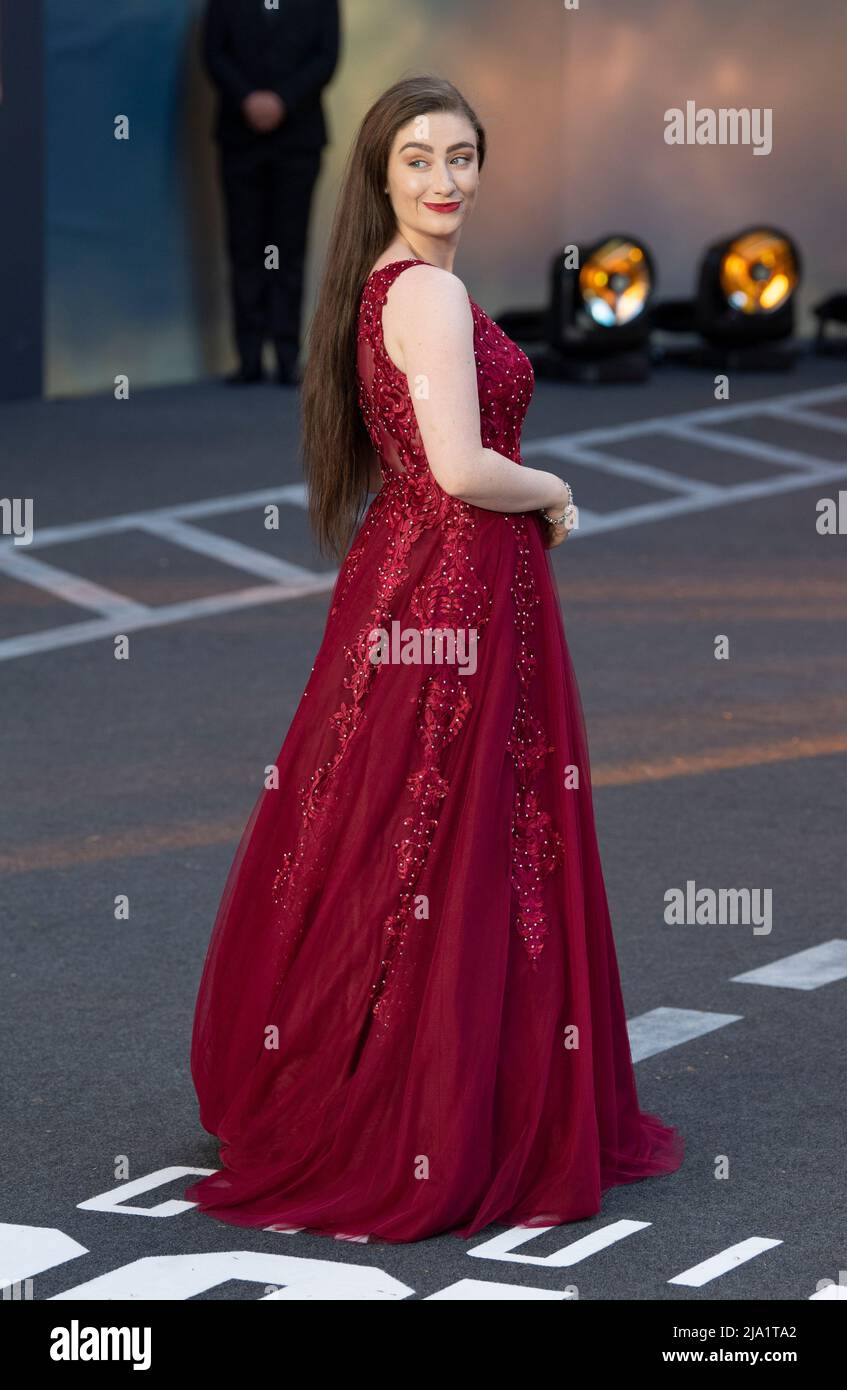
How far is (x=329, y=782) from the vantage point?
4199mm

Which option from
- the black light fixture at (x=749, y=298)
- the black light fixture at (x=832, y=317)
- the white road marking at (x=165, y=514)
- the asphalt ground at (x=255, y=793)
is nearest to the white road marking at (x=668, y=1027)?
the asphalt ground at (x=255, y=793)

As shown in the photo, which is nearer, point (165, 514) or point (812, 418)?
point (165, 514)

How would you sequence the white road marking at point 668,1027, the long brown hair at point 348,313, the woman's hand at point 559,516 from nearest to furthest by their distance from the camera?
the long brown hair at point 348,313, the woman's hand at point 559,516, the white road marking at point 668,1027

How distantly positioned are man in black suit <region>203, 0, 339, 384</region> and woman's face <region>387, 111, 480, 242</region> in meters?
9.33

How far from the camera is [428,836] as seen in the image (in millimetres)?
4090

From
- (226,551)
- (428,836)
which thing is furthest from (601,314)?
(428,836)

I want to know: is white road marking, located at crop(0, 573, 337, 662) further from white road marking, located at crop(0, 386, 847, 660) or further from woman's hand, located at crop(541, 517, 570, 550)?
woman's hand, located at crop(541, 517, 570, 550)

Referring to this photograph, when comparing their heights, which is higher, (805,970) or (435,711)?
(435,711)

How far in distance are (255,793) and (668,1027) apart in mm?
2002

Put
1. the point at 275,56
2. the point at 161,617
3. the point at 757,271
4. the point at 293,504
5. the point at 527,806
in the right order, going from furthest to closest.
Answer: the point at 757,271 < the point at 275,56 < the point at 293,504 < the point at 161,617 < the point at 527,806

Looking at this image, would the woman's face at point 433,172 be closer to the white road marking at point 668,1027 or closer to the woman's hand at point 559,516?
the woman's hand at point 559,516

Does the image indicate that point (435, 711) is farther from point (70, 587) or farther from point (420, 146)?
point (70, 587)

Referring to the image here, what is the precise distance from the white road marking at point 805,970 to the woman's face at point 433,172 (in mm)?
2016

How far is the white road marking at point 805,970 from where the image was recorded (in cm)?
533
